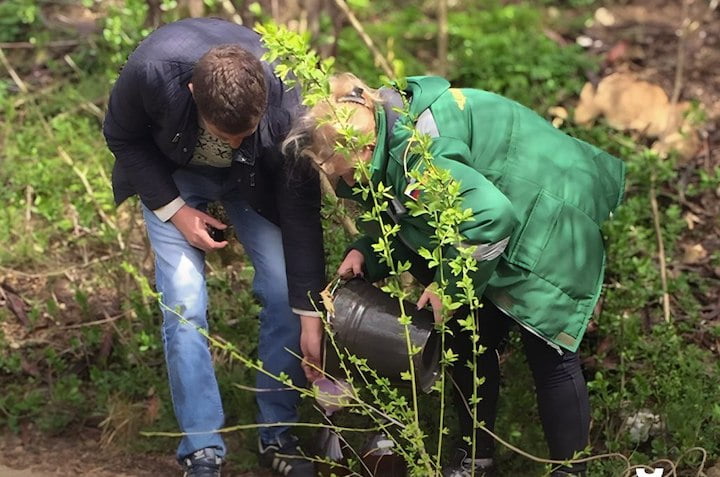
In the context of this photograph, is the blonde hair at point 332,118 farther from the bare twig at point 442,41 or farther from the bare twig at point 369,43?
the bare twig at point 442,41

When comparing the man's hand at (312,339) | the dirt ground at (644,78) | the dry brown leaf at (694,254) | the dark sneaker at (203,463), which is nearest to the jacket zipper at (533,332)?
the man's hand at (312,339)

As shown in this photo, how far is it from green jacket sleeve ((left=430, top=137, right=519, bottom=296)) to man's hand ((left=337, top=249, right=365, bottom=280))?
0.57m

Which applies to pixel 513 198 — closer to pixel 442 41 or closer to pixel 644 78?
pixel 442 41

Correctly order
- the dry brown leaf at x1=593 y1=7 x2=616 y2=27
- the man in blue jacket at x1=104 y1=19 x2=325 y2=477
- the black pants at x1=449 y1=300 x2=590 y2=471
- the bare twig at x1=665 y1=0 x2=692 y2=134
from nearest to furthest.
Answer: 1. the man in blue jacket at x1=104 y1=19 x2=325 y2=477
2. the black pants at x1=449 y1=300 x2=590 y2=471
3. the bare twig at x1=665 y1=0 x2=692 y2=134
4. the dry brown leaf at x1=593 y1=7 x2=616 y2=27

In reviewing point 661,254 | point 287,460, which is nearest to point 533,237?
point 287,460

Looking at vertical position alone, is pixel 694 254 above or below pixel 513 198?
below

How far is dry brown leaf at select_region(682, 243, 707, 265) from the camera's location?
17.2 feet

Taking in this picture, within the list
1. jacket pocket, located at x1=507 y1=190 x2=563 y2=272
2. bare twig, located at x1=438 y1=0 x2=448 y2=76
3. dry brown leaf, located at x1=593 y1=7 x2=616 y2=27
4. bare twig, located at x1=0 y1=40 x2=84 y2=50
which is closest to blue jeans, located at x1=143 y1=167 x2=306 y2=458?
jacket pocket, located at x1=507 y1=190 x2=563 y2=272

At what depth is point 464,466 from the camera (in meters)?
3.96

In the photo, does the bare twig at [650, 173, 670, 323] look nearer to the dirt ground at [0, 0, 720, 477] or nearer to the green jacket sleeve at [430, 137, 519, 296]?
the dirt ground at [0, 0, 720, 477]

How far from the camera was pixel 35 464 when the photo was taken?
14.8ft

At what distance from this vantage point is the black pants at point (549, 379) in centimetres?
368

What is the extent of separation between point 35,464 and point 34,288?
3.70 feet

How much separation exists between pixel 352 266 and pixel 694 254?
Answer: 2.19m
